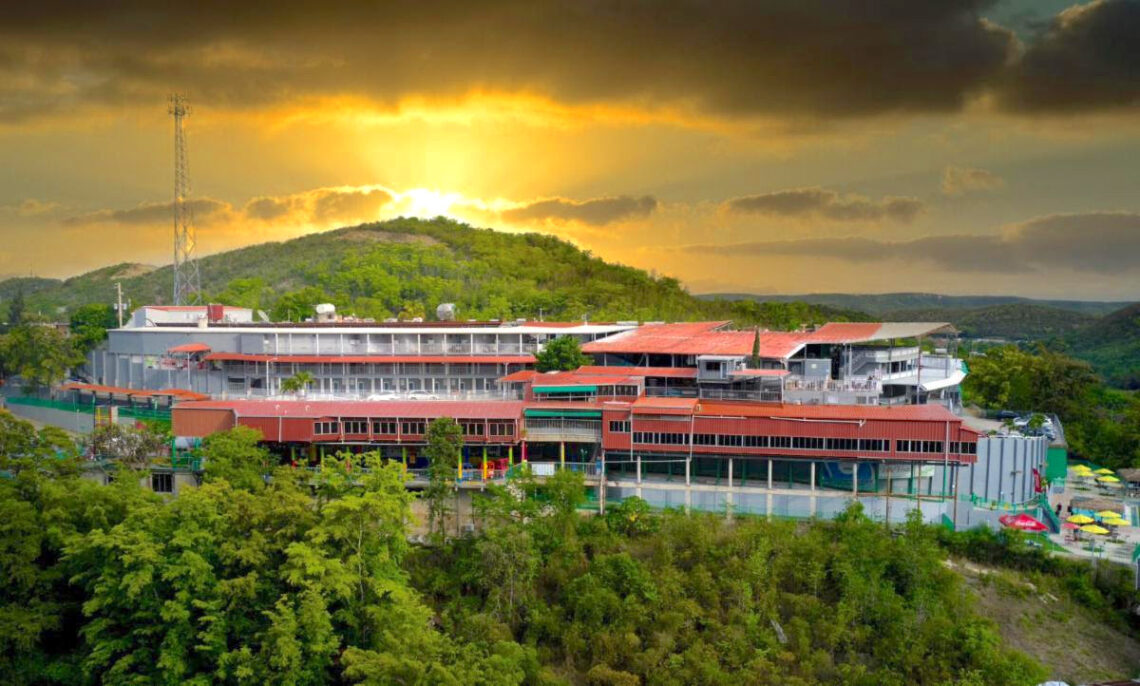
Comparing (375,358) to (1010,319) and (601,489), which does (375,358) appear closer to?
(601,489)

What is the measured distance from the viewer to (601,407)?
122 feet

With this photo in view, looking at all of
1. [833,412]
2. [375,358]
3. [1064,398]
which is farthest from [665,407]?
[1064,398]

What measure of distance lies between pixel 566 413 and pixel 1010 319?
140 meters

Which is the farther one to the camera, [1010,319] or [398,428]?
[1010,319]

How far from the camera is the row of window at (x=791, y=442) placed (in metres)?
33.5

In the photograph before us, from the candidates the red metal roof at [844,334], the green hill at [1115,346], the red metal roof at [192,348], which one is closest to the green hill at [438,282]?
the red metal roof at [192,348]

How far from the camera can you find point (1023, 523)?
109 feet

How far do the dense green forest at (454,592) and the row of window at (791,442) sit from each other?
317 centimetres

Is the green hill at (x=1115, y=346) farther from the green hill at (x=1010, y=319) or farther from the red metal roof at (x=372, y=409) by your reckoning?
the red metal roof at (x=372, y=409)

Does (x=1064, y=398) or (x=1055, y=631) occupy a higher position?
(x=1064, y=398)

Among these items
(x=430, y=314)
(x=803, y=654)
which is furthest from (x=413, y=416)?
(x=430, y=314)

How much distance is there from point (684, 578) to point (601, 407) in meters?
9.77

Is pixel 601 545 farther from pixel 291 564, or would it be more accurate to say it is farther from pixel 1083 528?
pixel 1083 528

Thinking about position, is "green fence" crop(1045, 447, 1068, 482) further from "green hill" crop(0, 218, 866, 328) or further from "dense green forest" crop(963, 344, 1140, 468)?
"green hill" crop(0, 218, 866, 328)
